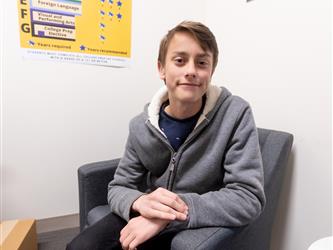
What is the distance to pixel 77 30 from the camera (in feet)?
4.58

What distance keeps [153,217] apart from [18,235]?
80cm

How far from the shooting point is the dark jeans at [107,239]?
0.84m

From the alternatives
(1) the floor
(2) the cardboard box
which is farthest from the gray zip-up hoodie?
(1) the floor

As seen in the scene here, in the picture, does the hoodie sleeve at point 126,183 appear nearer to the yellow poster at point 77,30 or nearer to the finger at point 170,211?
the finger at point 170,211

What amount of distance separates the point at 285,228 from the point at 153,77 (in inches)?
43.5

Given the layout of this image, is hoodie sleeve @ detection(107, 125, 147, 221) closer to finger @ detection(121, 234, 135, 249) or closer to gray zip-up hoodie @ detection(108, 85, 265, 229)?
gray zip-up hoodie @ detection(108, 85, 265, 229)

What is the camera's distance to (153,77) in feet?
5.32

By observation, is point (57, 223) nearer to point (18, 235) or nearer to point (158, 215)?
point (18, 235)

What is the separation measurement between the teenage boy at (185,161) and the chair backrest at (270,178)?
138mm

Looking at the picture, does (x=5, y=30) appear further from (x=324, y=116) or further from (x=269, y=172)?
(x=324, y=116)

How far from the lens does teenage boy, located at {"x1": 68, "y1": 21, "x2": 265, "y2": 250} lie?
0.79 metres

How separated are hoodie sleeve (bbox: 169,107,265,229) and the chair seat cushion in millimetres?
430

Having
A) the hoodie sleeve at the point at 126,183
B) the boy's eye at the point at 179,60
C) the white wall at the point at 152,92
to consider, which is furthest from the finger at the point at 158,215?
the white wall at the point at 152,92

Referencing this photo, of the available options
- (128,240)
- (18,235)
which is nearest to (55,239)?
(18,235)
